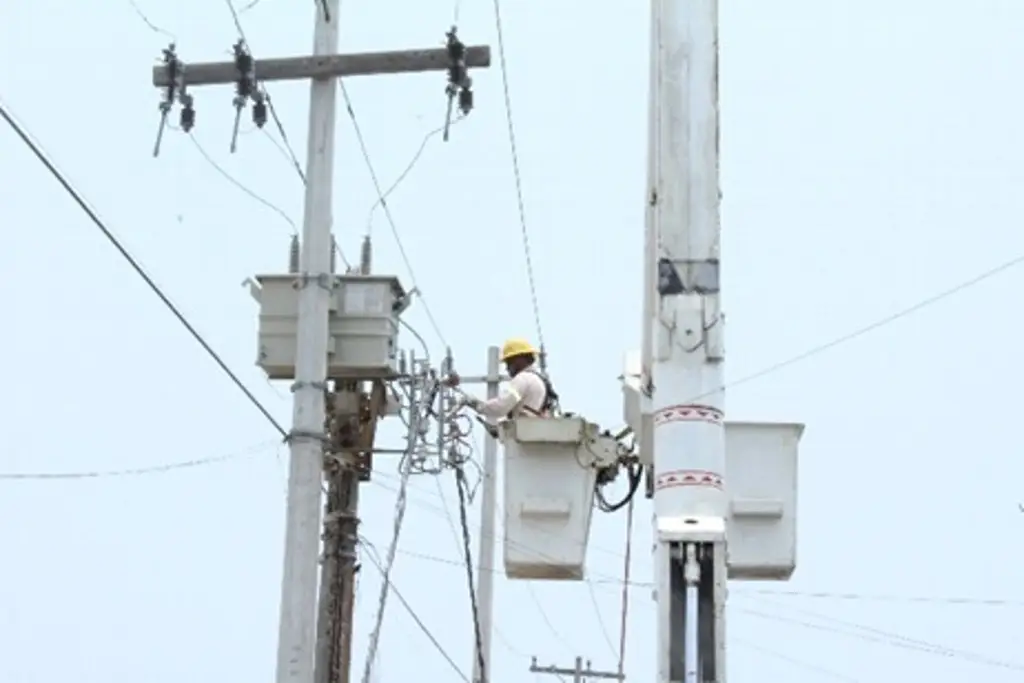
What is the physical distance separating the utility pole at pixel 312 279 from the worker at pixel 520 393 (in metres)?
1.26

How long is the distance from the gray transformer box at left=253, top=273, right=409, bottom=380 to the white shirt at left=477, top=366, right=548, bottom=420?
88cm

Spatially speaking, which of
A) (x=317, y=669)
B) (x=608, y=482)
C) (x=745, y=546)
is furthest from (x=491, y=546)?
(x=745, y=546)

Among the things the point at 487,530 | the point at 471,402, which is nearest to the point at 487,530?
the point at 487,530

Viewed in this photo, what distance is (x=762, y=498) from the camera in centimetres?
1502

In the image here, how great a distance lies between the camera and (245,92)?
57.9ft

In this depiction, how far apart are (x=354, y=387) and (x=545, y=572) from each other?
305 cm

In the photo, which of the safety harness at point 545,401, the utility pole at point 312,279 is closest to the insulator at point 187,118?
the utility pole at point 312,279

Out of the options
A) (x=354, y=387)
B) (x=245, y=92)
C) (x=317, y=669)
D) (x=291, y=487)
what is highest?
(x=245, y=92)

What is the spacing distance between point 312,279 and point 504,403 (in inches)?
69.8

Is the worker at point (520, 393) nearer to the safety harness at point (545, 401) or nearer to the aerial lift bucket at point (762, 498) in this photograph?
the safety harness at point (545, 401)

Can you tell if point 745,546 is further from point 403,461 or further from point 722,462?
point 403,461

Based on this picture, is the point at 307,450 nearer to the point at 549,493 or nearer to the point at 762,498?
the point at 549,493

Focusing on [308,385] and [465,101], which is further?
[465,101]

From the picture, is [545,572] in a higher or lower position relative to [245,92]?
lower
